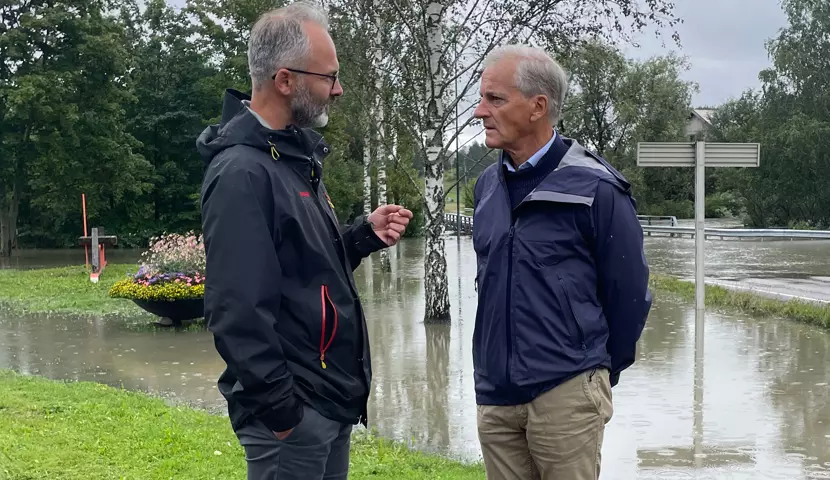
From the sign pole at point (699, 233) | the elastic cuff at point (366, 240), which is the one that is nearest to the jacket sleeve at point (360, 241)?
the elastic cuff at point (366, 240)

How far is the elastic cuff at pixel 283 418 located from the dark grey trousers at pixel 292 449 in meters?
0.10

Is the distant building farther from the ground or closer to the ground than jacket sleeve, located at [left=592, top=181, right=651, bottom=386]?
farther from the ground

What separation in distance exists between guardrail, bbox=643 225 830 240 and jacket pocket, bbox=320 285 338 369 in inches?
1011

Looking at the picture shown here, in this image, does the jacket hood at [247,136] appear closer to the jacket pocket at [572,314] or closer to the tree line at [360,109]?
the jacket pocket at [572,314]

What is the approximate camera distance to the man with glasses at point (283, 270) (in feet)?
8.20

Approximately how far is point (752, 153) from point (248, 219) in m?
10.4

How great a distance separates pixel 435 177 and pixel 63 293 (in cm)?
882

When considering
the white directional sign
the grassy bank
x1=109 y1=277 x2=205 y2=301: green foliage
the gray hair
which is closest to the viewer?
the gray hair

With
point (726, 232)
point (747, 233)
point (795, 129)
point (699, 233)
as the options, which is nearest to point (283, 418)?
point (699, 233)

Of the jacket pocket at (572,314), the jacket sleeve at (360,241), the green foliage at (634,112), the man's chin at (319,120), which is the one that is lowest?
the jacket pocket at (572,314)

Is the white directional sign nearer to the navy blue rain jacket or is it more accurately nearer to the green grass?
the green grass

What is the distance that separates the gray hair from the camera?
3072 millimetres

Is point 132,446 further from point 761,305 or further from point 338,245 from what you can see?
point 761,305

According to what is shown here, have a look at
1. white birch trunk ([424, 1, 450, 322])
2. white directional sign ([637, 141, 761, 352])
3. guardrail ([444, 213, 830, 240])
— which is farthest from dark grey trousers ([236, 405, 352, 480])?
guardrail ([444, 213, 830, 240])
